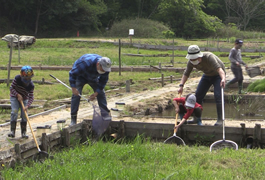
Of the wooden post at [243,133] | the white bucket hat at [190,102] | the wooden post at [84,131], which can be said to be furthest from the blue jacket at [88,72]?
the wooden post at [243,133]

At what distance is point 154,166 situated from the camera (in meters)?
6.11

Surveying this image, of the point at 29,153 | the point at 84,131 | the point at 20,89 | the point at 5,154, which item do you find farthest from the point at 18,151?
the point at 84,131

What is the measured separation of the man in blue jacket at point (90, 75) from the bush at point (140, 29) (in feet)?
119

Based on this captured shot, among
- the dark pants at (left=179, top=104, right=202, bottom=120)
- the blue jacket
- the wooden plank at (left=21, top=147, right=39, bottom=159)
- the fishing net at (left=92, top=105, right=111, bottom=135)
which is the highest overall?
the blue jacket

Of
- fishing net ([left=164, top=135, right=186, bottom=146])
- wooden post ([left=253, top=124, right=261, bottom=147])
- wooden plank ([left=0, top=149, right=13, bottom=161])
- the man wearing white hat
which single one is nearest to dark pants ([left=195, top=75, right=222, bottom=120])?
the man wearing white hat

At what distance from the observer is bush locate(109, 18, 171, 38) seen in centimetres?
4523

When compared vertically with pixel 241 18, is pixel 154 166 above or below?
below

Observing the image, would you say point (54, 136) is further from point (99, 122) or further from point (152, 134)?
point (152, 134)

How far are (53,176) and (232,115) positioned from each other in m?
6.49

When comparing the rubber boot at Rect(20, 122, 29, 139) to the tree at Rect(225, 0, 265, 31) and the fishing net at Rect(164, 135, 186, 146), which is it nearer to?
the fishing net at Rect(164, 135, 186, 146)

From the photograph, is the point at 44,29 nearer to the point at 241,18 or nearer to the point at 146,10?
the point at 146,10

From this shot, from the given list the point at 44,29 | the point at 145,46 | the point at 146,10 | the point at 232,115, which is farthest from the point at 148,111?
the point at 146,10

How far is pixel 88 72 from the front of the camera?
8.30 meters

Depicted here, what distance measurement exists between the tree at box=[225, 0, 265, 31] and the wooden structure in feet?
166
